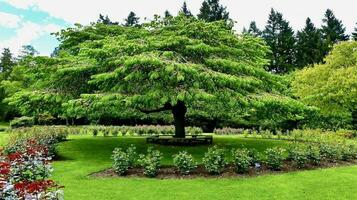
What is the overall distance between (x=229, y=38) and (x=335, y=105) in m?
15.3

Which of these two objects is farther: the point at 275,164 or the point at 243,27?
the point at 243,27

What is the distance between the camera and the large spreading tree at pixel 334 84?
28750 mm

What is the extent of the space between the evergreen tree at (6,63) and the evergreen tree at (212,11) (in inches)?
1203

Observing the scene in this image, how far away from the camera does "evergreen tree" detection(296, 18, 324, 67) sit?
185 feet

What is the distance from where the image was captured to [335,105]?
99.9ft

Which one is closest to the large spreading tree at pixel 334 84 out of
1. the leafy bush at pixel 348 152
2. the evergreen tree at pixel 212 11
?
the leafy bush at pixel 348 152

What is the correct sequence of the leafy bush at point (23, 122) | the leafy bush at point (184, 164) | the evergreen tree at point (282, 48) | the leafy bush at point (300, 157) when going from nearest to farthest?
the leafy bush at point (184, 164) < the leafy bush at point (300, 157) < the leafy bush at point (23, 122) < the evergreen tree at point (282, 48)

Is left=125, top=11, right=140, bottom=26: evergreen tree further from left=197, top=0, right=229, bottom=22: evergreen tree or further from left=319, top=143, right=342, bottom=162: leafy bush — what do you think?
left=319, top=143, right=342, bottom=162: leafy bush

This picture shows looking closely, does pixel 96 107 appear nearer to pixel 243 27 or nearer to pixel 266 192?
pixel 266 192

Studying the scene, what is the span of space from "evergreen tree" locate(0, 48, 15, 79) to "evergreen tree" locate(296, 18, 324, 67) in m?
43.9

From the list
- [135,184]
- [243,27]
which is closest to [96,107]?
[135,184]

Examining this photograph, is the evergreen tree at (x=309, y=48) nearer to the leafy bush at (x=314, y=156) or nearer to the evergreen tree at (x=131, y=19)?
the evergreen tree at (x=131, y=19)

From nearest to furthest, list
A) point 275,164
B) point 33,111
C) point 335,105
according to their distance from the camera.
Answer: point 275,164 → point 33,111 → point 335,105

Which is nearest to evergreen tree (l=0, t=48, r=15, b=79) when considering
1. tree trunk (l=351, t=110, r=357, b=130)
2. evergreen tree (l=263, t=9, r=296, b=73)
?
evergreen tree (l=263, t=9, r=296, b=73)
